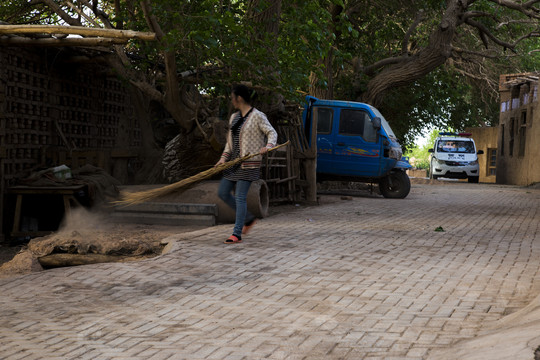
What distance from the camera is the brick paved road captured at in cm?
456

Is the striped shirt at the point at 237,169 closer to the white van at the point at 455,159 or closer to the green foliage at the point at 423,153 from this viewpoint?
the white van at the point at 455,159

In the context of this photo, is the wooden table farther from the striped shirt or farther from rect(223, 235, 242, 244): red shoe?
rect(223, 235, 242, 244): red shoe

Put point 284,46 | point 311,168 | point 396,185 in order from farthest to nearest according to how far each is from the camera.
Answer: point 396,185, point 311,168, point 284,46

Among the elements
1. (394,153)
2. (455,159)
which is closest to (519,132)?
(455,159)

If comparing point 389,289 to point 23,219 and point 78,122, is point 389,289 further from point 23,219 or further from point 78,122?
point 78,122

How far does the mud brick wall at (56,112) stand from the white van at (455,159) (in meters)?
17.1

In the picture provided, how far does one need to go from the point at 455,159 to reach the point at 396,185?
12.5 meters

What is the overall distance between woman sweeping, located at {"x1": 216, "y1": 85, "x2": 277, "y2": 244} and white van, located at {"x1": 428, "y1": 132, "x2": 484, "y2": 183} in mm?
22097

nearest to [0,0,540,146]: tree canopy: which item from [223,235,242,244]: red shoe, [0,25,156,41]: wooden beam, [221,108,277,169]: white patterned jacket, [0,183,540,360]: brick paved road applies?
[0,25,156,41]: wooden beam

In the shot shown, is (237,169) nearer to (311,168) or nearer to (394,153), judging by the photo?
(311,168)

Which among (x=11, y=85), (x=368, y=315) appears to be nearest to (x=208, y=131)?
(x=11, y=85)

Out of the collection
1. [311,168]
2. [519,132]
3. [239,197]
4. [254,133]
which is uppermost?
[519,132]

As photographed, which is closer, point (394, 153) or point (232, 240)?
point (232, 240)

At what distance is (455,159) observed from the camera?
1180 inches
